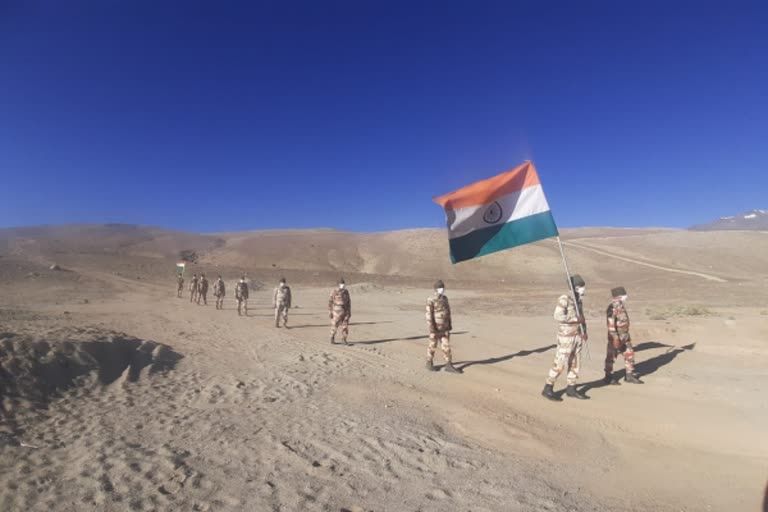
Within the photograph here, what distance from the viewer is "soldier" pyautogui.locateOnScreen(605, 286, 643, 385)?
810cm

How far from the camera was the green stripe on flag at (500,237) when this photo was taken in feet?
27.5

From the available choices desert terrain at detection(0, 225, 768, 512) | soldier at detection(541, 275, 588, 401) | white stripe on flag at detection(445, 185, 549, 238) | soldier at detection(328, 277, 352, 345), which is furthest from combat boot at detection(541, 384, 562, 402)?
soldier at detection(328, 277, 352, 345)

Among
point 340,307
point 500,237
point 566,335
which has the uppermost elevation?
point 500,237

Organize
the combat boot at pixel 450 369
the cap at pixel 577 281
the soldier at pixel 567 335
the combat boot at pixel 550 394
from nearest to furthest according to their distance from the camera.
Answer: the soldier at pixel 567 335, the combat boot at pixel 550 394, the cap at pixel 577 281, the combat boot at pixel 450 369

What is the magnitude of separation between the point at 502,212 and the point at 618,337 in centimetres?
329

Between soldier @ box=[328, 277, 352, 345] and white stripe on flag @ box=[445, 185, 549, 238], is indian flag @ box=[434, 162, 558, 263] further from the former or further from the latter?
soldier @ box=[328, 277, 352, 345]

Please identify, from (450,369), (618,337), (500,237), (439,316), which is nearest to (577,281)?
(618,337)

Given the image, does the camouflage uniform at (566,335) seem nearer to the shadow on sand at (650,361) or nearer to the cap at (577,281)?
the cap at (577,281)

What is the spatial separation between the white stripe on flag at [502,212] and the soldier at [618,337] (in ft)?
7.68

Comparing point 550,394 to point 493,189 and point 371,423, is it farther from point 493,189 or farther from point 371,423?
point 493,189

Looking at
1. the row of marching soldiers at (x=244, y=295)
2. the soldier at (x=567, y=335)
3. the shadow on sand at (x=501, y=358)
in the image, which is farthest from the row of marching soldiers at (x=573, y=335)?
the row of marching soldiers at (x=244, y=295)

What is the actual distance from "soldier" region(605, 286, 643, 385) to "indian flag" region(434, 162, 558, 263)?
193 centimetres

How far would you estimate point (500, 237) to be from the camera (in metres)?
8.61

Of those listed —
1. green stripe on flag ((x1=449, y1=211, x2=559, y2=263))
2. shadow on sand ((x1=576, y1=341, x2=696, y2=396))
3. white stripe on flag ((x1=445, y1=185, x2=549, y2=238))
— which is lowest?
shadow on sand ((x1=576, y1=341, x2=696, y2=396))
